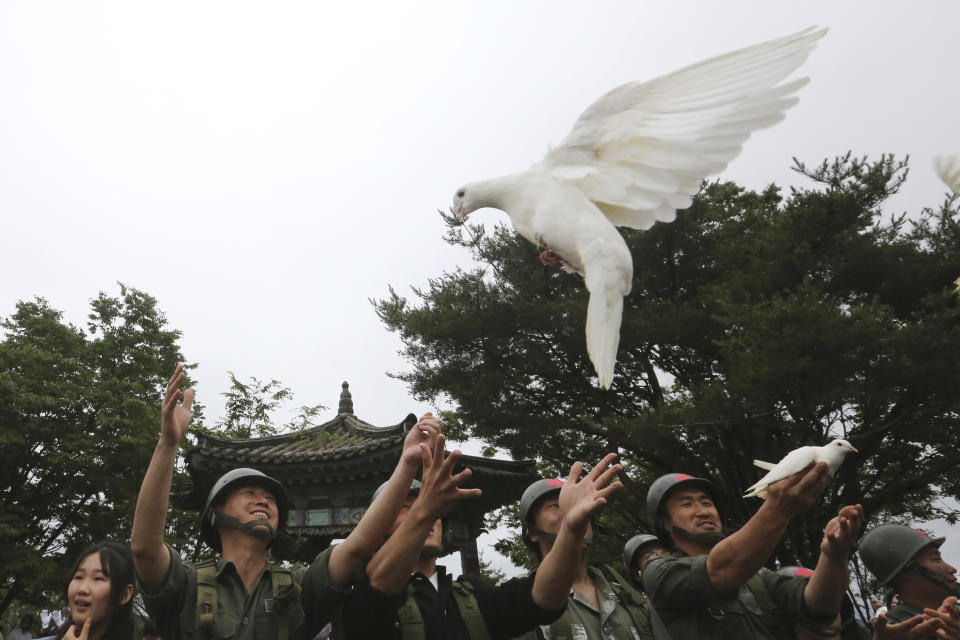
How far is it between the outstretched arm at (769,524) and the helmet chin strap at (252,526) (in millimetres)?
1914

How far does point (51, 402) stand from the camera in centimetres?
1528

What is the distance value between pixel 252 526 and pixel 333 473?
770 centimetres

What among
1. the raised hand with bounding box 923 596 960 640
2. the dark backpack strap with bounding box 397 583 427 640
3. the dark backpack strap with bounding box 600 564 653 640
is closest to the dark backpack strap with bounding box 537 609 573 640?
the dark backpack strap with bounding box 600 564 653 640

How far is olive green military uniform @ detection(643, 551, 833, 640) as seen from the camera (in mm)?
2746

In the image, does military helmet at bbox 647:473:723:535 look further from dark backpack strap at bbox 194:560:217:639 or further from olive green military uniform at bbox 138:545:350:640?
dark backpack strap at bbox 194:560:217:639

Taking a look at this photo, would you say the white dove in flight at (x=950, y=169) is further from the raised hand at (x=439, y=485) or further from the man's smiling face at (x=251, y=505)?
the man's smiling face at (x=251, y=505)

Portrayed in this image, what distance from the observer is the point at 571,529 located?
2453 millimetres

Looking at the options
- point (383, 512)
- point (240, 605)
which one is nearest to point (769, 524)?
point (383, 512)

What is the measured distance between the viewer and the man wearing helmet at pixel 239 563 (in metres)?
2.56

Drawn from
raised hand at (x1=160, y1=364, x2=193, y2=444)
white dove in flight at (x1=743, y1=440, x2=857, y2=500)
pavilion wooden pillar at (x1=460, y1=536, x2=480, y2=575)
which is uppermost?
pavilion wooden pillar at (x1=460, y1=536, x2=480, y2=575)

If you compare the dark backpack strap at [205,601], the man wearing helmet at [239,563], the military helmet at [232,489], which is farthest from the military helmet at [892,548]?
the dark backpack strap at [205,601]

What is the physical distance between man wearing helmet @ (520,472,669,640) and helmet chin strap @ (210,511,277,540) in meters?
1.23

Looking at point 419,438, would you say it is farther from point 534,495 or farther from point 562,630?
point 534,495

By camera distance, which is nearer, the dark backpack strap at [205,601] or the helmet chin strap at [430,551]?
the dark backpack strap at [205,601]
